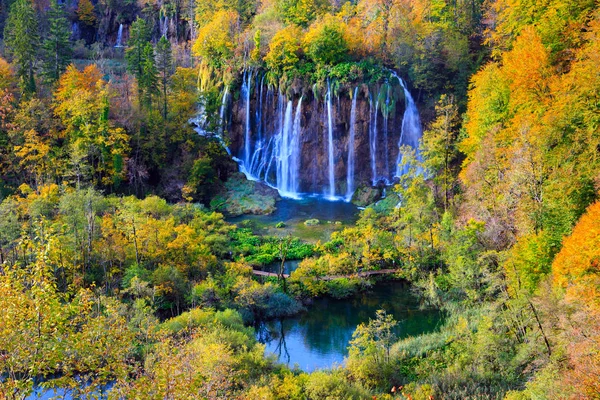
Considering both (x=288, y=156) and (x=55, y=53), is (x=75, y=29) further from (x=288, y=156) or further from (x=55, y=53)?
(x=288, y=156)

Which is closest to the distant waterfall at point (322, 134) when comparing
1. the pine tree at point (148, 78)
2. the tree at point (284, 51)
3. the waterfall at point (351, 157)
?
the waterfall at point (351, 157)

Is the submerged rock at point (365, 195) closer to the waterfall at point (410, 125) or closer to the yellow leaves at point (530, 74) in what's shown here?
the waterfall at point (410, 125)

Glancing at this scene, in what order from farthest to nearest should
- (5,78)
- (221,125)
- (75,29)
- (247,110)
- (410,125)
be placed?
(75,29)
(247,110)
(221,125)
(410,125)
(5,78)

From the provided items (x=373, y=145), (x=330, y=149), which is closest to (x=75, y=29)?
(x=330, y=149)

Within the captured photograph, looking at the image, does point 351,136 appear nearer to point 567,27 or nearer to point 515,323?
point 567,27

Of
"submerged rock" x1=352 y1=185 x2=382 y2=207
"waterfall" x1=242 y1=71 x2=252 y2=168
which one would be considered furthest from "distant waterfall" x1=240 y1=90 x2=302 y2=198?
"submerged rock" x1=352 y1=185 x2=382 y2=207

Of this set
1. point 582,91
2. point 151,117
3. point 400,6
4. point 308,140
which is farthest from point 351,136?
point 582,91
